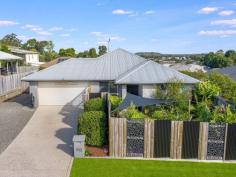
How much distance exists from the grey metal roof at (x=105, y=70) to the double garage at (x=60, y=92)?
811 millimetres

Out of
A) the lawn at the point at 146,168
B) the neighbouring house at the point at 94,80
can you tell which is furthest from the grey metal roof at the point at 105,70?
the lawn at the point at 146,168

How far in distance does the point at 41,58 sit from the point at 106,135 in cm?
7139

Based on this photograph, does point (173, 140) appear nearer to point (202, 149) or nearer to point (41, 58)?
point (202, 149)

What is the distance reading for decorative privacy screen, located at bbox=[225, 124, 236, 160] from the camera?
1084cm

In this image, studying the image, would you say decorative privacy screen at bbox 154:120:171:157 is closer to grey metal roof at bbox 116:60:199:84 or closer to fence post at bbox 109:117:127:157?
fence post at bbox 109:117:127:157

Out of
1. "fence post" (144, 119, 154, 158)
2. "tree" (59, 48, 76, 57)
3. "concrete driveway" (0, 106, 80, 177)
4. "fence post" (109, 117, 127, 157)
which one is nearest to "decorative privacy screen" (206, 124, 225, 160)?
"fence post" (144, 119, 154, 158)

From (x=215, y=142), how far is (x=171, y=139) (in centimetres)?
198

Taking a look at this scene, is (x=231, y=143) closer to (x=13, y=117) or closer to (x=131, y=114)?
(x=131, y=114)

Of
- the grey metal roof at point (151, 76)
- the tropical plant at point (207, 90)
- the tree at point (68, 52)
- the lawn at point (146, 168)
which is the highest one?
the tree at point (68, 52)

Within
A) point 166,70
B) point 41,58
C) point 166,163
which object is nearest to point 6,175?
point 166,163

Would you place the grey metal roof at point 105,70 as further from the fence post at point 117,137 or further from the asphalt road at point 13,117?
the fence post at point 117,137

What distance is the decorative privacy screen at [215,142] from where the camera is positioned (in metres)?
10.9

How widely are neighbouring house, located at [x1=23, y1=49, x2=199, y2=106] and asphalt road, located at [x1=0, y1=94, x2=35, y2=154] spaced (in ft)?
5.59

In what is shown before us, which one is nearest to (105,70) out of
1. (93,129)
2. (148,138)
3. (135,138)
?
(93,129)
